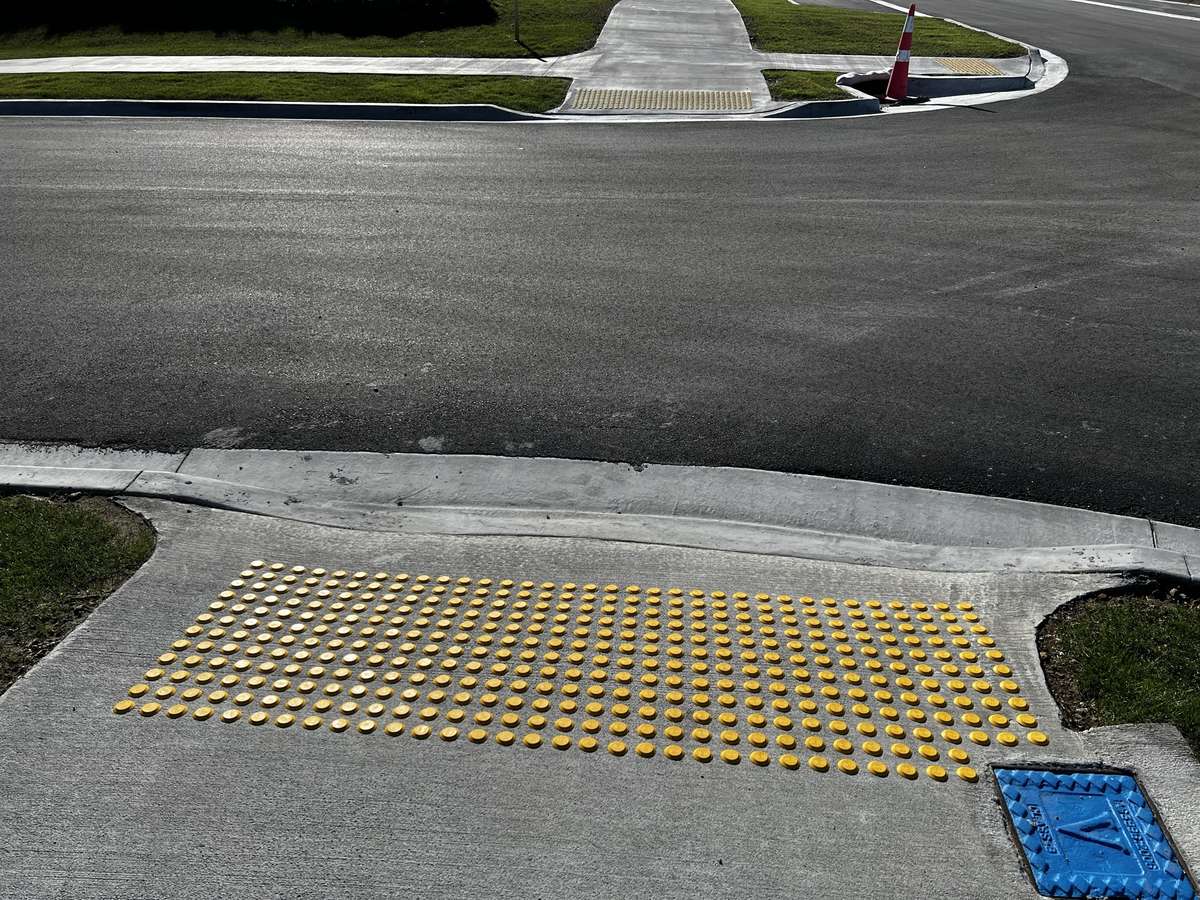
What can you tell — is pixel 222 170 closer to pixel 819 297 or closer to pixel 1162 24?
pixel 819 297

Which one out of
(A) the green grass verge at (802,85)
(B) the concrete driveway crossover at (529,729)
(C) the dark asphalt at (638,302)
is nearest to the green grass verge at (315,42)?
(A) the green grass verge at (802,85)

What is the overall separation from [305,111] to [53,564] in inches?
445

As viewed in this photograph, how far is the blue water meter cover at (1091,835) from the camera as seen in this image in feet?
8.97

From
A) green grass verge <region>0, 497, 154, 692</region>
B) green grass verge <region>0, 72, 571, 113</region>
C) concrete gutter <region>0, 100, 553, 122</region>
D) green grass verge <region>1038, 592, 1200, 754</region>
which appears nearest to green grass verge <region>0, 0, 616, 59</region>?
green grass verge <region>0, 72, 571, 113</region>

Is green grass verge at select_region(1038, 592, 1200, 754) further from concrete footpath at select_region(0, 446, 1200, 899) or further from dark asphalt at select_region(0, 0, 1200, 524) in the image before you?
dark asphalt at select_region(0, 0, 1200, 524)

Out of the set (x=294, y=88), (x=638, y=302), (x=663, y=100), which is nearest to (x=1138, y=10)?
(x=663, y=100)

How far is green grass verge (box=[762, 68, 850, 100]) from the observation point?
1477 cm

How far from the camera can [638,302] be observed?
7145mm

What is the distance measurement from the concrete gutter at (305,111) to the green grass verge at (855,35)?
306 inches

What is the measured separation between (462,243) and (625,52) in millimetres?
12241

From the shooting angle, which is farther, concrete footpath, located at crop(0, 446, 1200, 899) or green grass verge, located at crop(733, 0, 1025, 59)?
green grass verge, located at crop(733, 0, 1025, 59)

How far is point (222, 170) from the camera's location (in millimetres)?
10938

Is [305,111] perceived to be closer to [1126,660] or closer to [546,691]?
[546,691]

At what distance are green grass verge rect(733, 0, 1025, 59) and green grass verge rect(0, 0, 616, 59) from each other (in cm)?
382
